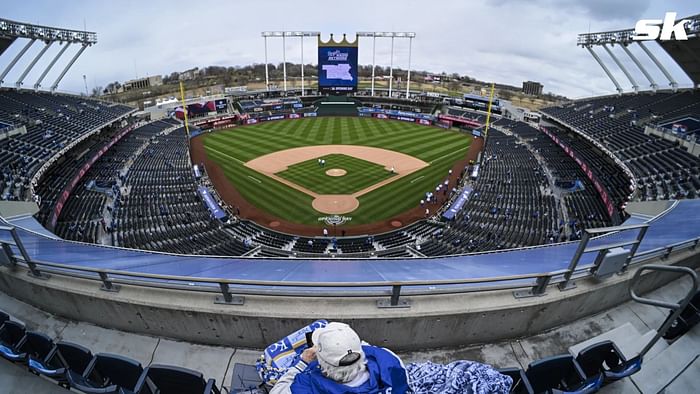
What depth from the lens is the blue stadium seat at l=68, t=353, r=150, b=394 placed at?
3861 mm

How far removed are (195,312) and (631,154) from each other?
34351 millimetres

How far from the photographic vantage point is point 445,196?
32.3m

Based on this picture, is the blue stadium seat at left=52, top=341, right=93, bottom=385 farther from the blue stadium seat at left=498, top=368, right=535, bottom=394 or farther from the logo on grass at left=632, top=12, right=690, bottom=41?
the logo on grass at left=632, top=12, right=690, bottom=41

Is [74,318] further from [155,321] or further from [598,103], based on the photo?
[598,103]

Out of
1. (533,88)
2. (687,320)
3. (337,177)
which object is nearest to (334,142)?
(337,177)

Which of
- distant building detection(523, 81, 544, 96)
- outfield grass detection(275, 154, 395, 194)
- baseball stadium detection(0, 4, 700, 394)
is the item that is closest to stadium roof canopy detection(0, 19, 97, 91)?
baseball stadium detection(0, 4, 700, 394)

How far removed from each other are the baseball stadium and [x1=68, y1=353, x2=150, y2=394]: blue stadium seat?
28mm

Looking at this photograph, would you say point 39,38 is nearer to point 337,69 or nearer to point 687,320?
point 337,69

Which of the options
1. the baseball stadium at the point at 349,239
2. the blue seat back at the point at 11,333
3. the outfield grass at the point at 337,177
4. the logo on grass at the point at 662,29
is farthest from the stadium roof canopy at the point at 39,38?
the logo on grass at the point at 662,29

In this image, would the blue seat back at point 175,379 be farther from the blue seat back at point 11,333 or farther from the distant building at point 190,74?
the distant building at point 190,74

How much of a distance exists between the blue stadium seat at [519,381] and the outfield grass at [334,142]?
23.7 meters

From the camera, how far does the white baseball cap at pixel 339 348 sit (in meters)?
2.60

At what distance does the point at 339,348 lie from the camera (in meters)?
2.63

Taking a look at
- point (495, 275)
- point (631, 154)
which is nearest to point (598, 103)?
point (631, 154)
